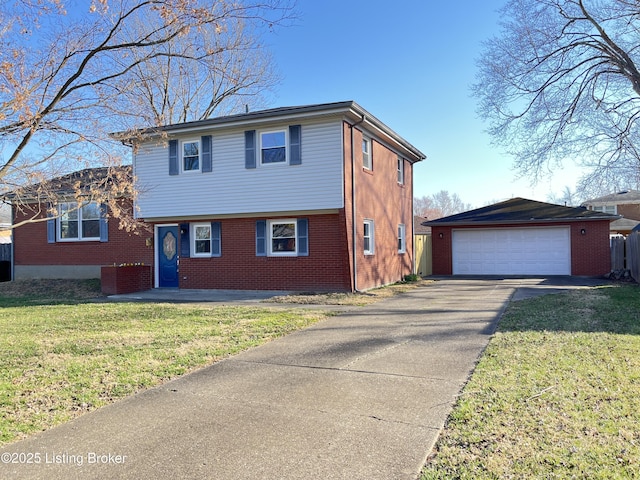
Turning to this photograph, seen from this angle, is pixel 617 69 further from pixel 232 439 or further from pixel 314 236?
pixel 232 439

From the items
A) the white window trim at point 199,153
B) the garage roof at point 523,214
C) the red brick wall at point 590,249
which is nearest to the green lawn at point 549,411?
the white window trim at point 199,153

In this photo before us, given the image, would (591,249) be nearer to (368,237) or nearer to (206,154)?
(368,237)

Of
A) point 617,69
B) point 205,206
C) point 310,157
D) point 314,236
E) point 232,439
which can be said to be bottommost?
point 232,439

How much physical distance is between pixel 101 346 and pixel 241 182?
8128 mm

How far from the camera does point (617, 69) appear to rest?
649 inches

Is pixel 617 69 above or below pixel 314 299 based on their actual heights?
above

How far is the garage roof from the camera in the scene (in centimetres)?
2009

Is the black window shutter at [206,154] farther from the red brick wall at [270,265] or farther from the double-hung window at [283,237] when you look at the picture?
the double-hung window at [283,237]

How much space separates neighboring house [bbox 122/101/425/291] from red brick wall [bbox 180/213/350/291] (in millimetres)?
32

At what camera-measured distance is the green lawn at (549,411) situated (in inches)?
130

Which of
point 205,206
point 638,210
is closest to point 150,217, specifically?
point 205,206

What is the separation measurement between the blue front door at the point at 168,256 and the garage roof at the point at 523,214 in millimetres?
11350

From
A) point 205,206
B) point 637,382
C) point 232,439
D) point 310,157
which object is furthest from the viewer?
point 205,206

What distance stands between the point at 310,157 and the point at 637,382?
33.6ft
